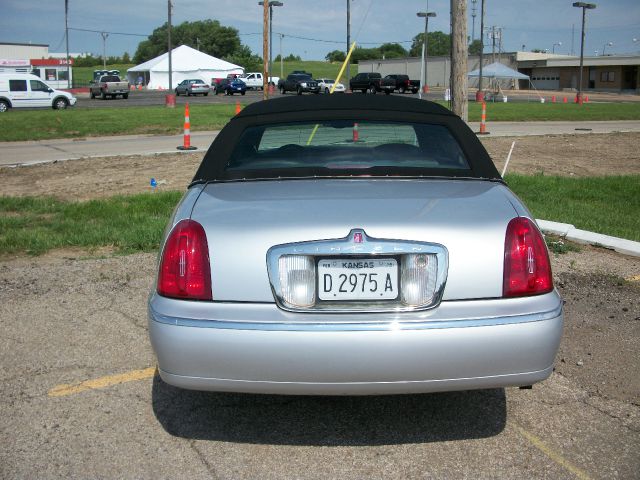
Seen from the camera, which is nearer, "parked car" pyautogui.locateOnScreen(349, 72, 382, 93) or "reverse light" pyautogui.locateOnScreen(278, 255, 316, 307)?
"reverse light" pyautogui.locateOnScreen(278, 255, 316, 307)

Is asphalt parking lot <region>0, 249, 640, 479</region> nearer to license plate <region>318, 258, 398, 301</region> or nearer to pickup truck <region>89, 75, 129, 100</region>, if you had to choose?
license plate <region>318, 258, 398, 301</region>

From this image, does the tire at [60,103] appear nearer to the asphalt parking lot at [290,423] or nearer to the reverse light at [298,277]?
the asphalt parking lot at [290,423]

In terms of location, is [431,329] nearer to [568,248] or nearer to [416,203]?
[416,203]

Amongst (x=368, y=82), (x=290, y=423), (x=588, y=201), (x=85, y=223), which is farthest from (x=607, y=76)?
(x=290, y=423)

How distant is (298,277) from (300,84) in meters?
55.7

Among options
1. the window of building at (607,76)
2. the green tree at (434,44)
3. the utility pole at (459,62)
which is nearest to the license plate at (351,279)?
the utility pole at (459,62)

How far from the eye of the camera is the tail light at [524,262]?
2.98 metres

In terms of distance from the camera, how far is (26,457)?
313 centimetres

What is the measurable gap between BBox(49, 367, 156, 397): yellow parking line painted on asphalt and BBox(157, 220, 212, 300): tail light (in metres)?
1.10

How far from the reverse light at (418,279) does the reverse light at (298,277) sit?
0.36 m

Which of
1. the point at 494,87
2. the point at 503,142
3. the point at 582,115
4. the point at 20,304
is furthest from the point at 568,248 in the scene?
the point at 494,87

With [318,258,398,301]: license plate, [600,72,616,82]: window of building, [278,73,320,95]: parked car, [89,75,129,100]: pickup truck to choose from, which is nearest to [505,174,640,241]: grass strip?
[318,258,398,301]: license plate

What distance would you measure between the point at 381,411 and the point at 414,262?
1035mm

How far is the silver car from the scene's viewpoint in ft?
9.34
